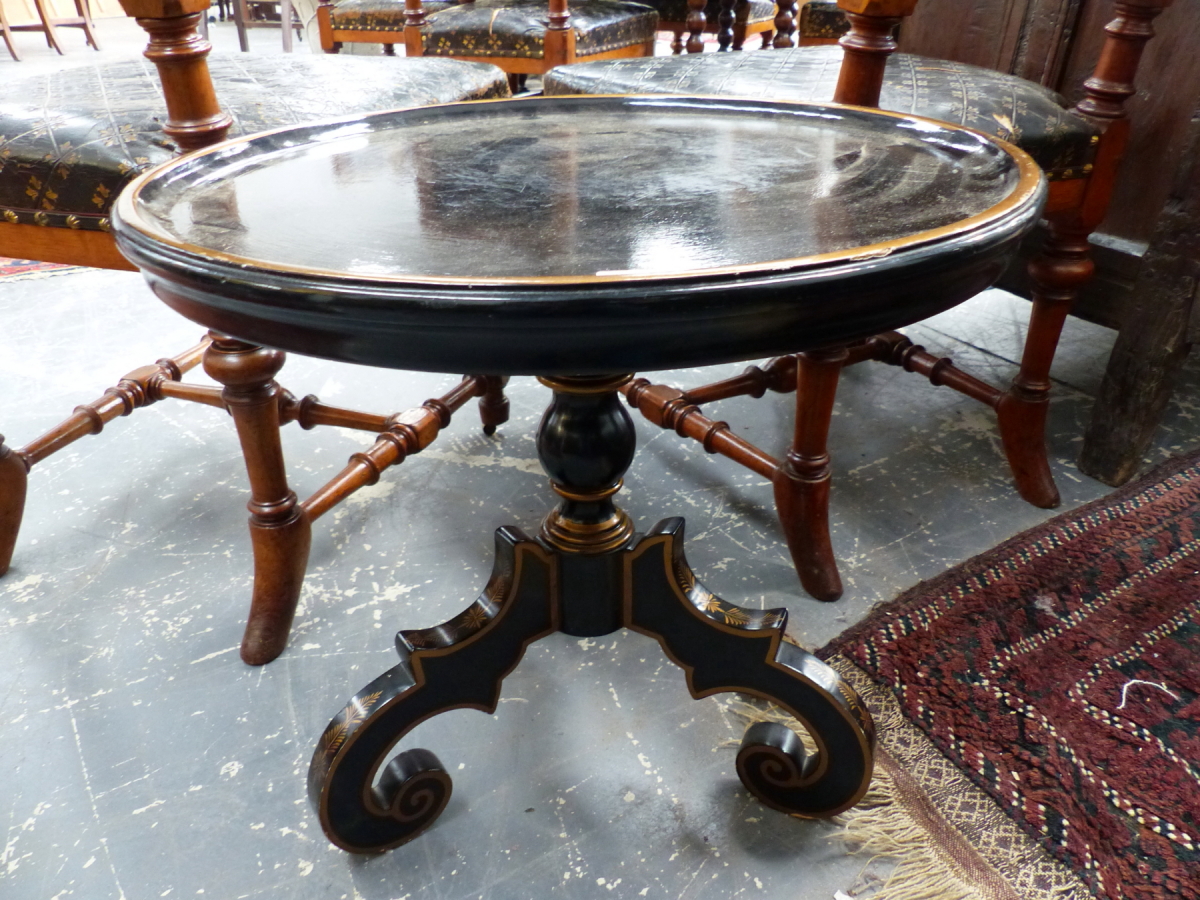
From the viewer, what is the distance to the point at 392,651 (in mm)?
1048

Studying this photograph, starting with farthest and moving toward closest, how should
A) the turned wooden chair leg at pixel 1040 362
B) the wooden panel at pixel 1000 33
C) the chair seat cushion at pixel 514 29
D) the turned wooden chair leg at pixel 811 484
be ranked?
the chair seat cushion at pixel 514 29
the wooden panel at pixel 1000 33
the turned wooden chair leg at pixel 1040 362
the turned wooden chair leg at pixel 811 484

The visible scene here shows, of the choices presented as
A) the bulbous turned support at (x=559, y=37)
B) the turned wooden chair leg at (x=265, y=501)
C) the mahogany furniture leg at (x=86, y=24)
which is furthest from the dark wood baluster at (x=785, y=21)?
the mahogany furniture leg at (x=86, y=24)

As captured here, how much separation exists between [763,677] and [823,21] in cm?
235

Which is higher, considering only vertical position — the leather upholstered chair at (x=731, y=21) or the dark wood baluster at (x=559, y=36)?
the dark wood baluster at (x=559, y=36)

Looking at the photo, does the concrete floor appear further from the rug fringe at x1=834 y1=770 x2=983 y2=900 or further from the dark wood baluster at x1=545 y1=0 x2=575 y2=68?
the dark wood baluster at x1=545 y1=0 x2=575 y2=68

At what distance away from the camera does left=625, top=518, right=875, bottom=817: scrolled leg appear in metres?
0.79

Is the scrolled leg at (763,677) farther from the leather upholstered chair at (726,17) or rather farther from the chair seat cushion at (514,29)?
the leather upholstered chair at (726,17)

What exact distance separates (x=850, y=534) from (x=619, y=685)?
1.49 ft

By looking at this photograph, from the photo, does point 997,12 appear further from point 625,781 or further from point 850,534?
point 625,781

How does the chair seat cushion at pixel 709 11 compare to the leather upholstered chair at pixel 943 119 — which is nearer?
the leather upholstered chair at pixel 943 119

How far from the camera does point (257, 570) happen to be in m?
1.03

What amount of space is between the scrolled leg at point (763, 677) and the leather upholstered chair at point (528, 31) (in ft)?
5.39

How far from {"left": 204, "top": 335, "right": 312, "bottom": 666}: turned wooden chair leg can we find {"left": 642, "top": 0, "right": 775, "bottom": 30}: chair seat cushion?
9.55 ft

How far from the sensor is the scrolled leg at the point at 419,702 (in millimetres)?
757
